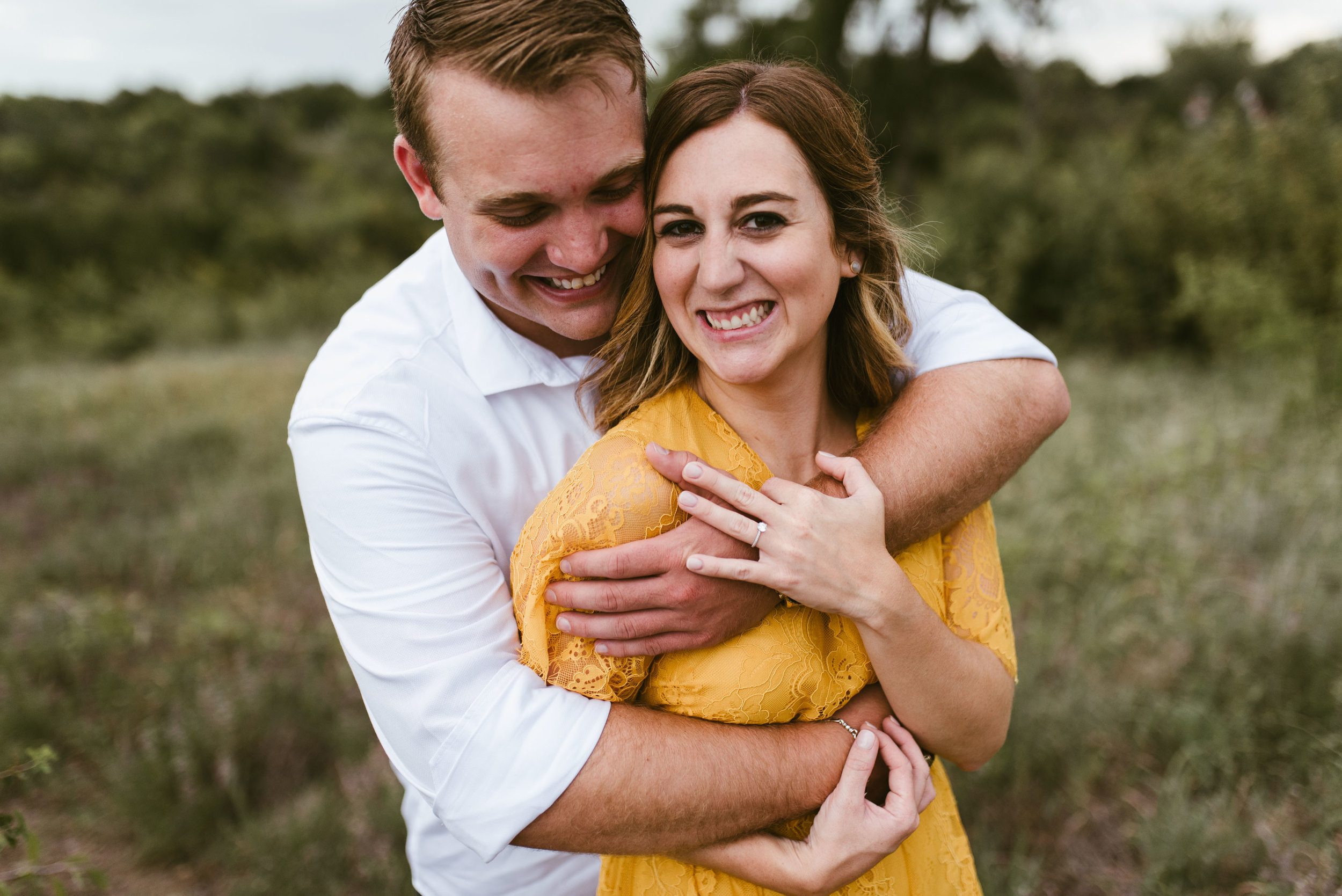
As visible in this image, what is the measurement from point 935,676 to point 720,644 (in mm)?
433

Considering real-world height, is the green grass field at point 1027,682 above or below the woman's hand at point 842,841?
below

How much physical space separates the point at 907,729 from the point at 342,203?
22.0 m

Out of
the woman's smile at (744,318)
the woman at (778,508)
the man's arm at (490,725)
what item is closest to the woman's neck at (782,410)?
the woman at (778,508)

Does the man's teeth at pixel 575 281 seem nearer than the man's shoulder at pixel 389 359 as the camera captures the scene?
No

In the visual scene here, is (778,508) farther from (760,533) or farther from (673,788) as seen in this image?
(673,788)

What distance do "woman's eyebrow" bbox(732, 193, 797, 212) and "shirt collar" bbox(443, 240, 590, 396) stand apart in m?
0.59

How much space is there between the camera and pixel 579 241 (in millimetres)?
1840

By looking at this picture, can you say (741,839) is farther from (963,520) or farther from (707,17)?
(707,17)

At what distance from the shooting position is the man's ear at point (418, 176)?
201cm

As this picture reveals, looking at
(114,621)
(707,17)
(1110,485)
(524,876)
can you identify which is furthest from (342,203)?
(524,876)

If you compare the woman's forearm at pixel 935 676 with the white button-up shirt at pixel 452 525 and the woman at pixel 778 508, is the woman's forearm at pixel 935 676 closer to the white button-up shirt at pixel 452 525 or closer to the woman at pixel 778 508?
the woman at pixel 778 508

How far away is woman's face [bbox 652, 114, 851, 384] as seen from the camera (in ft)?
5.49

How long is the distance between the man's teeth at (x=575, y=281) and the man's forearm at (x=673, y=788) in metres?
0.97

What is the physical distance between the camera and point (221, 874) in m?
2.97
